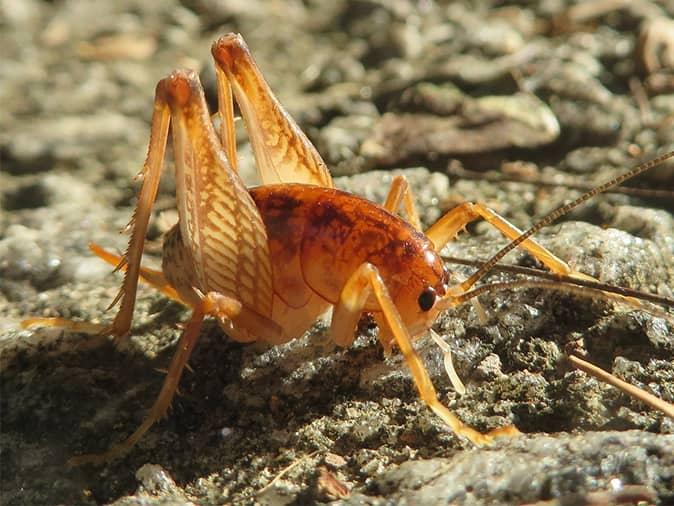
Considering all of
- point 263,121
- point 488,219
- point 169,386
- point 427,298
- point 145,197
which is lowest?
point 169,386

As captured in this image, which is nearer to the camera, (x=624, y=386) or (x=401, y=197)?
(x=624, y=386)

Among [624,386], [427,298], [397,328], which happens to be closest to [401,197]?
[427,298]

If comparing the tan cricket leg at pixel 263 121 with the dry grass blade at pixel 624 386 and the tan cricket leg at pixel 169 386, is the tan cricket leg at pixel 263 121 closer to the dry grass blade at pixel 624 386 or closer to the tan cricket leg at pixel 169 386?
the tan cricket leg at pixel 169 386

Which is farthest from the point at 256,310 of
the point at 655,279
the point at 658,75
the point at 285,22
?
the point at 285,22

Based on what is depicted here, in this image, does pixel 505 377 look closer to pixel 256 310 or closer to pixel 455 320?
pixel 455 320

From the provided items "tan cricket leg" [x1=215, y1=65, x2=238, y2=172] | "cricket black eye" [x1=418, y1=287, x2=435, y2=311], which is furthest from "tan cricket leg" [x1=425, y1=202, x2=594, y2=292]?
"tan cricket leg" [x1=215, y1=65, x2=238, y2=172]

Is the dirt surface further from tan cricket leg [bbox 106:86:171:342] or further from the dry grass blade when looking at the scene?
tan cricket leg [bbox 106:86:171:342]

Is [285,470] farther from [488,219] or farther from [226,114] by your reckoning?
[226,114]

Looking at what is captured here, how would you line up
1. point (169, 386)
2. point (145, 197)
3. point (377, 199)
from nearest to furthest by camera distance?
point (169, 386), point (145, 197), point (377, 199)
